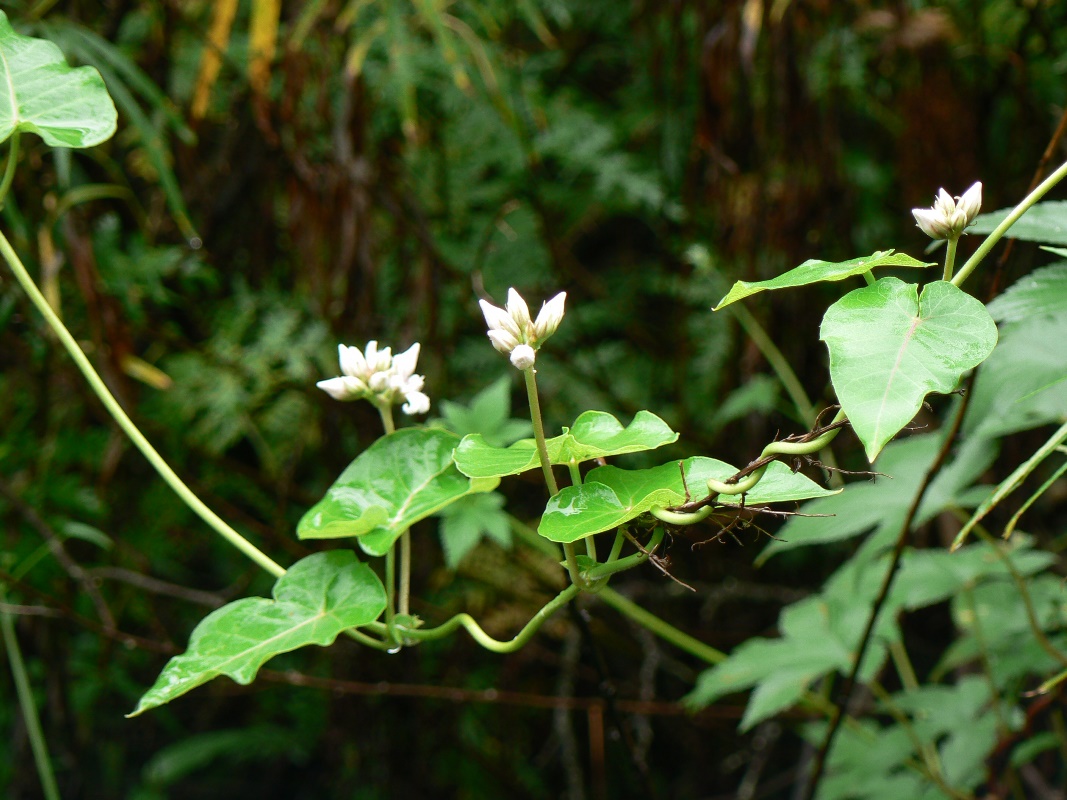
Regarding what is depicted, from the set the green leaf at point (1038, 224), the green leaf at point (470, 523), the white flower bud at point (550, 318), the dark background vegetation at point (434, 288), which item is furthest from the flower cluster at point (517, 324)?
the dark background vegetation at point (434, 288)

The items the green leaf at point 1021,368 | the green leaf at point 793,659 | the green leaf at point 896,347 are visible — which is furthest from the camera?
the green leaf at point 793,659

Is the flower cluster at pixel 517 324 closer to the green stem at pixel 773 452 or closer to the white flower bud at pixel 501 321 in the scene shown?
the white flower bud at pixel 501 321

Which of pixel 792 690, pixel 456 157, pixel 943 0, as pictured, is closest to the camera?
pixel 792 690

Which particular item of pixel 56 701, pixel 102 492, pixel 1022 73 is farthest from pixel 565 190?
pixel 56 701

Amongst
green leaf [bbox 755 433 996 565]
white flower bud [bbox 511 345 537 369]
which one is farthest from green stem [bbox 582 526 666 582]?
green leaf [bbox 755 433 996 565]

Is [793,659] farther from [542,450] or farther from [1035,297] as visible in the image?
[542,450]

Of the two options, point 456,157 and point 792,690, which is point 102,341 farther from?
point 792,690

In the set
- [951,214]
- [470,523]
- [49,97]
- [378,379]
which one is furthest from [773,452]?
[470,523]

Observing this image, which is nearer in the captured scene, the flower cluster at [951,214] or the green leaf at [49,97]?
the flower cluster at [951,214]
